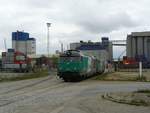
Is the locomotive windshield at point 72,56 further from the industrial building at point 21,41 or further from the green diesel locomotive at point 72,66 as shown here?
the industrial building at point 21,41

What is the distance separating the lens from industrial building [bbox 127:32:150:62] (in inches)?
4660

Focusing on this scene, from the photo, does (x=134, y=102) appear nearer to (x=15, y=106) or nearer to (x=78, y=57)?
(x=15, y=106)

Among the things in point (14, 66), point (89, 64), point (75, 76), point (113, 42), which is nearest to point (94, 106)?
point (75, 76)

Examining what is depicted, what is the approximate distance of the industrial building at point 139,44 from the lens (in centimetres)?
11838

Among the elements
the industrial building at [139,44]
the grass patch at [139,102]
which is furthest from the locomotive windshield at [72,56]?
the industrial building at [139,44]

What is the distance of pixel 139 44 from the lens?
119625 mm

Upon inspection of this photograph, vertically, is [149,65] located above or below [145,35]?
below

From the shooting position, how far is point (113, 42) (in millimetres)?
147000

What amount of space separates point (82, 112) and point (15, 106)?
Answer: 11.9 ft

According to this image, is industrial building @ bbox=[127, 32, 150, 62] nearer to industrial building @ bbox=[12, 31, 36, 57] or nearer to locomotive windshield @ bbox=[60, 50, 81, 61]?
industrial building @ bbox=[12, 31, 36, 57]

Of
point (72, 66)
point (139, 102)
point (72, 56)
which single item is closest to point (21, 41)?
point (72, 56)

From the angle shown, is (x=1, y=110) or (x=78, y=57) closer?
(x=1, y=110)

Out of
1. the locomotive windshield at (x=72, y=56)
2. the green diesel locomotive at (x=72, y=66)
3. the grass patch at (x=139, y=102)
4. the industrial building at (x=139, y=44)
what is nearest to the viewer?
the grass patch at (x=139, y=102)

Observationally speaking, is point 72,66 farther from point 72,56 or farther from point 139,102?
point 139,102
